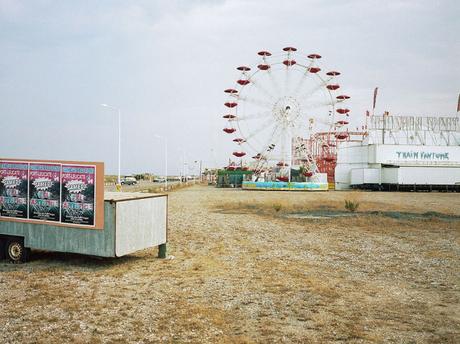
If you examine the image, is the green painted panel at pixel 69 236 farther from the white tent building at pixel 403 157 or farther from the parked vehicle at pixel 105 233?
the white tent building at pixel 403 157

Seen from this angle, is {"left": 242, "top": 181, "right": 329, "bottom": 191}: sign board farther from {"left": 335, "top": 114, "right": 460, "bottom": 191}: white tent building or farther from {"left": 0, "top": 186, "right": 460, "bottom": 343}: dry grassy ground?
{"left": 0, "top": 186, "right": 460, "bottom": 343}: dry grassy ground

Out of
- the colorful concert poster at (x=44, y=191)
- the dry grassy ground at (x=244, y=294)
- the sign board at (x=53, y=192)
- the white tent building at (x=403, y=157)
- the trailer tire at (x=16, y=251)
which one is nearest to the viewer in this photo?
the dry grassy ground at (x=244, y=294)

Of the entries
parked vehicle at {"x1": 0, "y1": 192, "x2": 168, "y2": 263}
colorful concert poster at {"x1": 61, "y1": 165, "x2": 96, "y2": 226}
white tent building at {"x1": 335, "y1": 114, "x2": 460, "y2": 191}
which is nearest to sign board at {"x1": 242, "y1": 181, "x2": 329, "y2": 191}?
white tent building at {"x1": 335, "y1": 114, "x2": 460, "y2": 191}

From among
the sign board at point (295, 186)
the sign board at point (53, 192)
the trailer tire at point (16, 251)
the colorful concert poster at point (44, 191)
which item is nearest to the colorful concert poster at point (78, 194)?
the sign board at point (53, 192)

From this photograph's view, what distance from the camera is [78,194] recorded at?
12055 mm

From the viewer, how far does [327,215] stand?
27.4 meters

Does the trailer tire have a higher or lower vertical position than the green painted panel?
lower

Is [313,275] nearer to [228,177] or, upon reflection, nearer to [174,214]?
[174,214]

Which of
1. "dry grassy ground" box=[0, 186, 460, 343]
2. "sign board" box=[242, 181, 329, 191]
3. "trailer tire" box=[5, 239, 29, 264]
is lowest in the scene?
"dry grassy ground" box=[0, 186, 460, 343]

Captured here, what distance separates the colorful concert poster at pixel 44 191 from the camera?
12.4 meters

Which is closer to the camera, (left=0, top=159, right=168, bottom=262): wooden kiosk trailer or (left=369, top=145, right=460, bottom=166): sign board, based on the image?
(left=0, top=159, right=168, bottom=262): wooden kiosk trailer

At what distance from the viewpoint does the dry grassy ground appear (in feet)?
24.4

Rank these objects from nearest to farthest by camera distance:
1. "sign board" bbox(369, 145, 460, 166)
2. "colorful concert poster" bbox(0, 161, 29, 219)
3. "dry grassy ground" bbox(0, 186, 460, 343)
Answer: "dry grassy ground" bbox(0, 186, 460, 343) → "colorful concert poster" bbox(0, 161, 29, 219) → "sign board" bbox(369, 145, 460, 166)

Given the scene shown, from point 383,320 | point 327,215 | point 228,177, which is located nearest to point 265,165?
→ point 228,177
